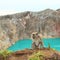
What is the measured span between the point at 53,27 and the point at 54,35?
153 cm

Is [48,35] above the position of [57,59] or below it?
below

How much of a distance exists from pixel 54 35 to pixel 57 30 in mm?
1178

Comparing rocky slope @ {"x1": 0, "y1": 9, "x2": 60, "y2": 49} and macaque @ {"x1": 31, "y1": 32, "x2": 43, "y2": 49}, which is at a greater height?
macaque @ {"x1": 31, "y1": 32, "x2": 43, "y2": 49}

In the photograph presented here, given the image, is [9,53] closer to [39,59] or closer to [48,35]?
[39,59]

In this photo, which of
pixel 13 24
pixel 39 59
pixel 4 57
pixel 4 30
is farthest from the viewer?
pixel 13 24

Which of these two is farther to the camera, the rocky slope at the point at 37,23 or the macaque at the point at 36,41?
the rocky slope at the point at 37,23

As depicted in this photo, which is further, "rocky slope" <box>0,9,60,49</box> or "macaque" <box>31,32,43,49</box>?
"rocky slope" <box>0,9,60,49</box>

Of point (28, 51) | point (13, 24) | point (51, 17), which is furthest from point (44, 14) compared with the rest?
point (28, 51)

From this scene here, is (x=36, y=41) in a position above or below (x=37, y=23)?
above

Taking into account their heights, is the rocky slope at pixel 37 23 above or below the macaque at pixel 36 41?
below

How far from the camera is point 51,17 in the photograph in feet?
159

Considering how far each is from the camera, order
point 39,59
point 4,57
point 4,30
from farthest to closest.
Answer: point 4,30, point 4,57, point 39,59

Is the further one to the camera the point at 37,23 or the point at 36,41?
the point at 37,23

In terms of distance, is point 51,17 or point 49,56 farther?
point 51,17
